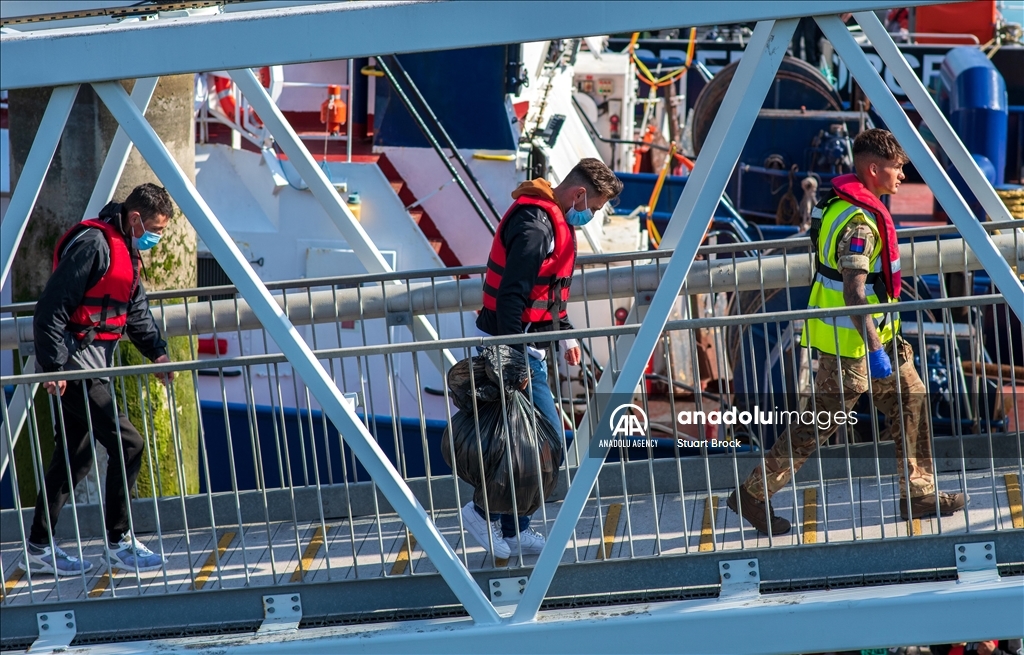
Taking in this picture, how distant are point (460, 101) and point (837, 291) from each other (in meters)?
5.72

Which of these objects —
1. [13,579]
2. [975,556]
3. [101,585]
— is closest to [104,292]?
[101,585]

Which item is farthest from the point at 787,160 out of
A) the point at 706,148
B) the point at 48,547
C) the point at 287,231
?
the point at 48,547

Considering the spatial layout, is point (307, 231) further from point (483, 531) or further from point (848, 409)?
point (848, 409)

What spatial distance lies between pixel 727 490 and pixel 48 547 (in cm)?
305

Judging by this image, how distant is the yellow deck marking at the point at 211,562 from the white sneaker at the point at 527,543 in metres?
1.15

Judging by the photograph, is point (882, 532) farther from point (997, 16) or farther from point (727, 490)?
point (997, 16)

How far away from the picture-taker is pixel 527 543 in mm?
4520

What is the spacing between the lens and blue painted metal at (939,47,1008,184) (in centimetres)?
1334

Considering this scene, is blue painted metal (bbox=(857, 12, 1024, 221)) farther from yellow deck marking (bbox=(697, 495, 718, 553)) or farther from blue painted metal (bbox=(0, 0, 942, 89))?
yellow deck marking (bbox=(697, 495, 718, 553))

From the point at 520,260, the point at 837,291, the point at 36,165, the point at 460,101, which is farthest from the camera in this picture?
the point at 460,101

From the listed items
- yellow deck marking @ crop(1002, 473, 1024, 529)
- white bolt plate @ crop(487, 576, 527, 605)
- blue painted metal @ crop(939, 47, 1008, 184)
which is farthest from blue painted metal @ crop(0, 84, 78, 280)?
blue painted metal @ crop(939, 47, 1008, 184)

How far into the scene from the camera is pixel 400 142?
374 inches

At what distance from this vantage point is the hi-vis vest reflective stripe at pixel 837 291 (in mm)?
4461

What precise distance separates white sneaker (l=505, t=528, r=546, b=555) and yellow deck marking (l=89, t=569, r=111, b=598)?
5.34ft
